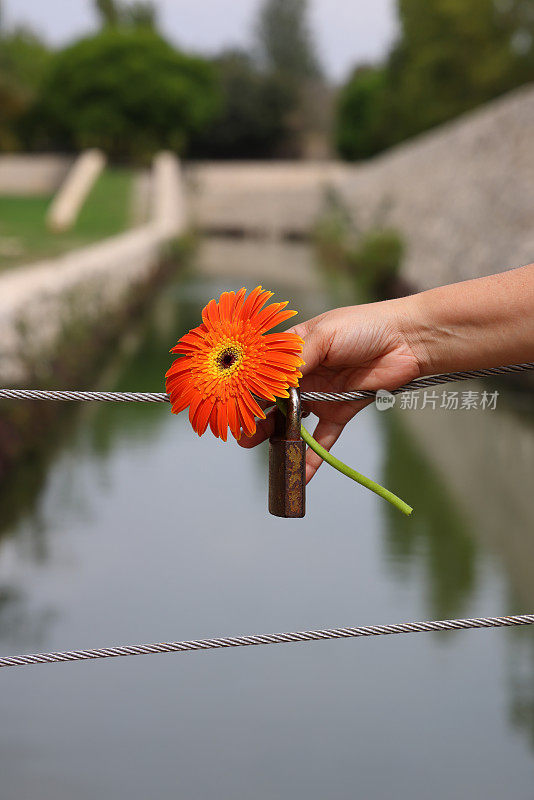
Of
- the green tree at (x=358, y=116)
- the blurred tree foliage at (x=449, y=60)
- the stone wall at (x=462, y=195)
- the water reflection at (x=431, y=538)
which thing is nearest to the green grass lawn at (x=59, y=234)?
the stone wall at (x=462, y=195)

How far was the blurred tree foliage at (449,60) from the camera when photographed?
21.4 m

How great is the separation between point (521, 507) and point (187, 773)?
2.72 meters

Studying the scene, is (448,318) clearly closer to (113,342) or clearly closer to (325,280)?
(113,342)

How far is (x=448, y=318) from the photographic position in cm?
121

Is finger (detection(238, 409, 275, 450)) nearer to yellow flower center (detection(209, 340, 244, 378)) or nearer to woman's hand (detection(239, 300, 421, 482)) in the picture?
woman's hand (detection(239, 300, 421, 482))

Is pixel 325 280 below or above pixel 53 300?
above

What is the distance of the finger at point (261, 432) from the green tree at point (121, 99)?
2552cm

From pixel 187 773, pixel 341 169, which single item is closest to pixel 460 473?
pixel 187 773

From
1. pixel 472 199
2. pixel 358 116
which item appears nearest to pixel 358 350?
pixel 472 199

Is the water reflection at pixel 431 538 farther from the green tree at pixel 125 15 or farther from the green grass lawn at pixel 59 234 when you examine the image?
the green tree at pixel 125 15

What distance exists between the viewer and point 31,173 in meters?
23.7

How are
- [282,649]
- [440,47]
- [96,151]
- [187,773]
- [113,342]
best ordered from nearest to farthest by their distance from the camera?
[187,773] < [282,649] < [113,342] < [440,47] < [96,151]

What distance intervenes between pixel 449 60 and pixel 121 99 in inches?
369

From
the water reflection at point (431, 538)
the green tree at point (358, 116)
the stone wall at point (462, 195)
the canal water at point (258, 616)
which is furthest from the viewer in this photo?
the green tree at point (358, 116)
